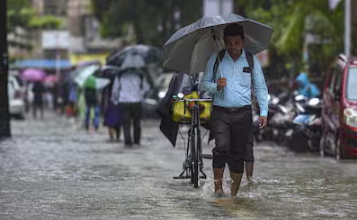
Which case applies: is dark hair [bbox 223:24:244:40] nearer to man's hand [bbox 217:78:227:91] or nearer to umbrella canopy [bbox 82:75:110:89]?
man's hand [bbox 217:78:227:91]

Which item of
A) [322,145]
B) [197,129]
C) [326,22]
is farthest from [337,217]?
[326,22]

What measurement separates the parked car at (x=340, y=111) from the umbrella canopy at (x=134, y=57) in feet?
13.4

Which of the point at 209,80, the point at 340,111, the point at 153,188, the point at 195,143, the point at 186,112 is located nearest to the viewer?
the point at 209,80

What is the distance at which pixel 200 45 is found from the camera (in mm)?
11383

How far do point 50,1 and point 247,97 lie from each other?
285 ft

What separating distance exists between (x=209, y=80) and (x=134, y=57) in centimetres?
1001

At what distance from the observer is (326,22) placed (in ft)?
104

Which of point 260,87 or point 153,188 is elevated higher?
point 260,87

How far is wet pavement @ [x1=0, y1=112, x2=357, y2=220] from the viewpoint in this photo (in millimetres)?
9492

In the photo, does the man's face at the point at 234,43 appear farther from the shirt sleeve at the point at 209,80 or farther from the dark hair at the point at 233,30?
the shirt sleeve at the point at 209,80

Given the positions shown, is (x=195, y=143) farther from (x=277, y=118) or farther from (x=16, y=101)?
(x=16, y=101)

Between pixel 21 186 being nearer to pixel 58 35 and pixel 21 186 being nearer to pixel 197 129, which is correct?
pixel 197 129

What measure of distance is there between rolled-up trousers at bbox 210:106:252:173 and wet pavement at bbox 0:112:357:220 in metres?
0.40

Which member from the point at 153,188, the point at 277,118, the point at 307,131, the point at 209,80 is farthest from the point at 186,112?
the point at 277,118
